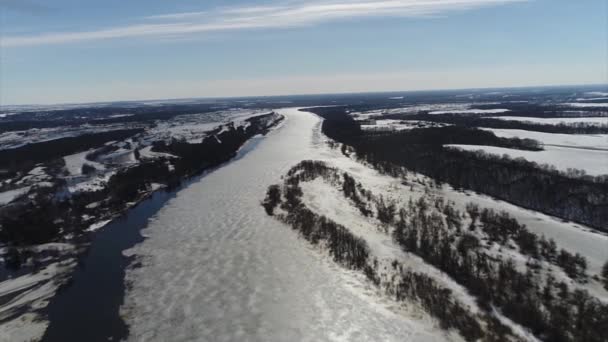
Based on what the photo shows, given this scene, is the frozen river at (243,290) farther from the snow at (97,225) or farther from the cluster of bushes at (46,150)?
the cluster of bushes at (46,150)

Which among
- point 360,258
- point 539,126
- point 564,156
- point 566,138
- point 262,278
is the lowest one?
point 566,138

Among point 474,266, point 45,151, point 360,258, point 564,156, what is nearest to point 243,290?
point 360,258

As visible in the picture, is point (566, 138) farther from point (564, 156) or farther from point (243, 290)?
point (243, 290)

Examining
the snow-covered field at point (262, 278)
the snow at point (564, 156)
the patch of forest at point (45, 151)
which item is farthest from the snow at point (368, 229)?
the patch of forest at point (45, 151)

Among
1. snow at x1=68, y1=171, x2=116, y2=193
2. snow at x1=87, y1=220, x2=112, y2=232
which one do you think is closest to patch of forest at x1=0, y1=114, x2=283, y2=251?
snow at x1=87, y1=220, x2=112, y2=232

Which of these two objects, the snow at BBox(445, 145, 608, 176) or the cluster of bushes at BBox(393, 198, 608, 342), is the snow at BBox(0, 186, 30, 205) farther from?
the snow at BBox(445, 145, 608, 176)

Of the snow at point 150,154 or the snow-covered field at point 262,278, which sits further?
the snow at point 150,154
